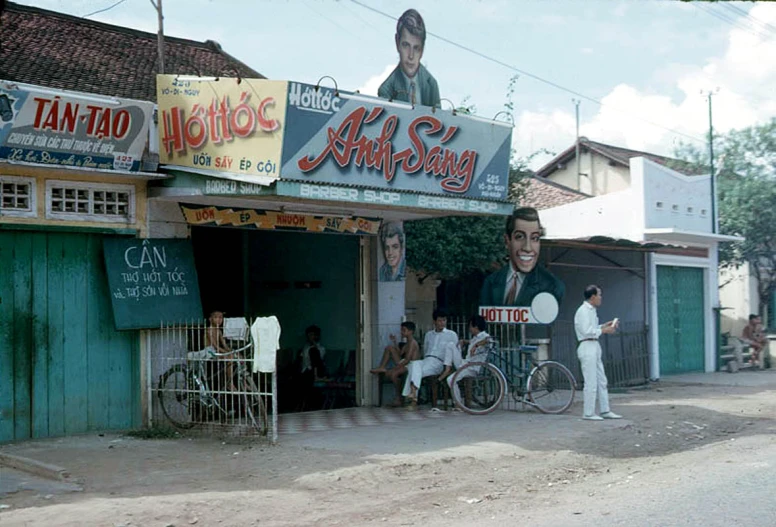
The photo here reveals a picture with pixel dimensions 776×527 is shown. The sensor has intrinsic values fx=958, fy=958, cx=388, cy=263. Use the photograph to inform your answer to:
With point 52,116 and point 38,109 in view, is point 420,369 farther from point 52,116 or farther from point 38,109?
point 38,109

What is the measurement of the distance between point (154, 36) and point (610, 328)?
12.8 meters

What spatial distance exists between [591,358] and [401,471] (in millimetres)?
4650

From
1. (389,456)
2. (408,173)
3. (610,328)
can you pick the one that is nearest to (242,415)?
(389,456)

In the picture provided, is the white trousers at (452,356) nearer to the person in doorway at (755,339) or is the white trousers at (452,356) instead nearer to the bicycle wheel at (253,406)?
the bicycle wheel at (253,406)

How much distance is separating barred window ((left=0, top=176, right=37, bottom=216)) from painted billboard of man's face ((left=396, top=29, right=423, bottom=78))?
619 centimetres

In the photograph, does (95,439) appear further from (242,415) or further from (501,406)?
(501,406)

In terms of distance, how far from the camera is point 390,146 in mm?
13094

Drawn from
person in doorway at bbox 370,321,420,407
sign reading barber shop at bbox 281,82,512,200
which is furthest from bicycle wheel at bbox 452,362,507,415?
sign reading barber shop at bbox 281,82,512,200

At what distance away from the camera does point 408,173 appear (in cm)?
1345

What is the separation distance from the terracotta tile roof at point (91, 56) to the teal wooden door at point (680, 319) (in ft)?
35.9

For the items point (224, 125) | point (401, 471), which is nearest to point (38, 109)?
point (224, 125)

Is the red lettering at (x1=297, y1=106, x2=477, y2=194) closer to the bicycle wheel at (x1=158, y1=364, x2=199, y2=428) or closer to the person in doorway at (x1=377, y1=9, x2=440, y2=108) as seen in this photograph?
the person in doorway at (x1=377, y1=9, x2=440, y2=108)

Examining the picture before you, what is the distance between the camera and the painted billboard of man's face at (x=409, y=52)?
1520cm

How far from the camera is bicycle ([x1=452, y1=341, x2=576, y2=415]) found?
14250 millimetres
